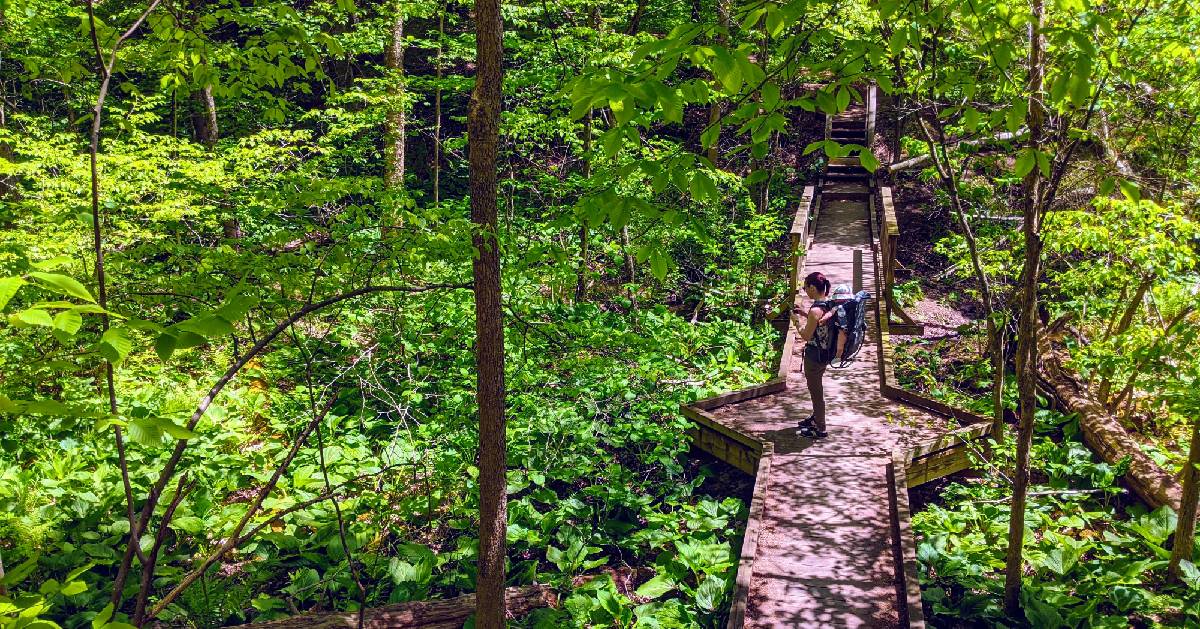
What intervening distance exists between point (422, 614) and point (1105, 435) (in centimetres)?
810

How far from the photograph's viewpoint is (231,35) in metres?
18.3

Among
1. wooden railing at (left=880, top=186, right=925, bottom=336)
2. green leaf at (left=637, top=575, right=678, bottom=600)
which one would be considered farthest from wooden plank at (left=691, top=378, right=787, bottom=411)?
wooden railing at (left=880, top=186, right=925, bottom=336)

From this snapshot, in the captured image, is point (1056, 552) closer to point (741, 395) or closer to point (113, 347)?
point (741, 395)

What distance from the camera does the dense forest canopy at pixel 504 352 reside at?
112 inches

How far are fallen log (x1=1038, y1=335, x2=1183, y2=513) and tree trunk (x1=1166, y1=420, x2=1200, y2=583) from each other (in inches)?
27.6

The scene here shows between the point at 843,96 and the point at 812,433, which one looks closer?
the point at 843,96

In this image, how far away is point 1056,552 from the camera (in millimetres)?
6102

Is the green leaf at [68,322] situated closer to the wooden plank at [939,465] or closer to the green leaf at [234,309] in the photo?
the green leaf at [234,309]

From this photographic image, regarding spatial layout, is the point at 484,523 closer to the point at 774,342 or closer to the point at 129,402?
the point at 129,402

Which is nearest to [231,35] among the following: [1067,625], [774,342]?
[774,342]

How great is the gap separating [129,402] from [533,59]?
6.66 m

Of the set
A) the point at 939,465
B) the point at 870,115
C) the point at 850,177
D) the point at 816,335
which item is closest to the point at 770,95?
the point at 816,335

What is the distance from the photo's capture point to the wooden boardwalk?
5.19 metres

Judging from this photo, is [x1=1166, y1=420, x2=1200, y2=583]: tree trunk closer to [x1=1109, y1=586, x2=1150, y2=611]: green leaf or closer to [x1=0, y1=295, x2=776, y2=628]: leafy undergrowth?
[x1=1109, y1=586, x2=1150, y2=611]: green leaf
